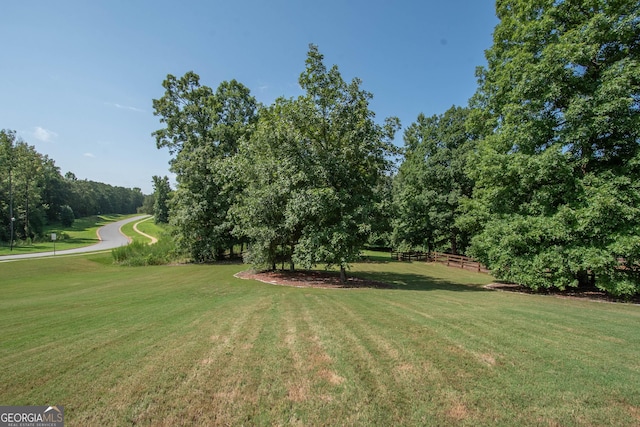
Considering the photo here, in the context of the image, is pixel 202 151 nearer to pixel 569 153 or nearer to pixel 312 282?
pixel 312 282

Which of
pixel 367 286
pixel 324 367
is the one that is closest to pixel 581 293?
pixel 367 286

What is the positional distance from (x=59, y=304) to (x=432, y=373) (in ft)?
32.8

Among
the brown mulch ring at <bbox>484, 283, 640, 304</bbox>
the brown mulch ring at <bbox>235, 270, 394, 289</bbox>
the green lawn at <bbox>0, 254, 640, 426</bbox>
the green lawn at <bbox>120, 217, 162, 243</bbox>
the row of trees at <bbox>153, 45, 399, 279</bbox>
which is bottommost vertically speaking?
the green lawn at <bbox>120, 217, 162, 243</bbox>

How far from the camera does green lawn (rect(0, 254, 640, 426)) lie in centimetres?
324

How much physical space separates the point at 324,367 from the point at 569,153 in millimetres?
13376

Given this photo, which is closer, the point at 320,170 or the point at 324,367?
the point at 324,367

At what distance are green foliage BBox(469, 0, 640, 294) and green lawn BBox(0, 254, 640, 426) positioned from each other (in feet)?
15.2

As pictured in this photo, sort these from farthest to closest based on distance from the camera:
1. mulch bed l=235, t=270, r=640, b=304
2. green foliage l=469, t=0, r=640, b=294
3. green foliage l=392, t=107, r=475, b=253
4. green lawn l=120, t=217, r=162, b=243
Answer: green lawn l=120, t=217, r=162, b=243
green foliage l=392, t=107, r=475, b=253
mulch bed l=235, t=270, r=640, b=304
green foliage l=469, t=0, r=640, b=294

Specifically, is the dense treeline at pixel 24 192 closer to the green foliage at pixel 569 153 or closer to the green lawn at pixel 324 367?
the green lawn at pixel 324 367

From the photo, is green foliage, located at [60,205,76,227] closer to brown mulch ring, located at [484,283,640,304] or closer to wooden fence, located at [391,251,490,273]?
wooden fence, located at [391,251,490,273]

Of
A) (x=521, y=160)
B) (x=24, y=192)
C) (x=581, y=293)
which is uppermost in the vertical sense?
(x=521, y=160)

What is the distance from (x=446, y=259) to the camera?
91.7 ft

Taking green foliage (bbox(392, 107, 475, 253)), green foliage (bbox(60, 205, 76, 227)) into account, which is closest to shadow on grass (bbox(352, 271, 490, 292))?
green foliage (bbox(392, 107, 475, 253))

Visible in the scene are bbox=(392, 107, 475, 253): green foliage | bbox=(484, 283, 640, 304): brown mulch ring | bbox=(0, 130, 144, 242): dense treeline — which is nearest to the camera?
bbox=(484, 283, 640, 304): brown mulch ring
